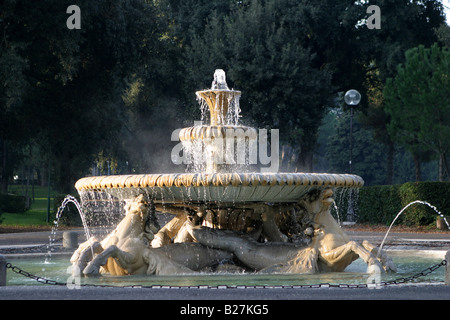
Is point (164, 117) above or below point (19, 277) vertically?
above

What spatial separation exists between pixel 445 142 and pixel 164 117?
1457 cm

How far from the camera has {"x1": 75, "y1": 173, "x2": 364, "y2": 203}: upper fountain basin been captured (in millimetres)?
9008

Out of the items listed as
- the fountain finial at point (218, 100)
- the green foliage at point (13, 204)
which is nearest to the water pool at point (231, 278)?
the fountain finial at point (218, 100)

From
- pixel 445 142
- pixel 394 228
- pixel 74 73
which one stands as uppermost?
pixel 74 73

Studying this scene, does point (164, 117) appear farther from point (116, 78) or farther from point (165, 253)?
point (165, 253)

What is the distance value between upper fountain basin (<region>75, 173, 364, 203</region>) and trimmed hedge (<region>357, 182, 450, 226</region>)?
54.4ft

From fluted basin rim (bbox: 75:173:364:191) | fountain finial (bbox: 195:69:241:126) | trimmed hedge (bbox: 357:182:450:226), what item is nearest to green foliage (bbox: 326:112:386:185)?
trimmed hedge (bbox: 357:182:450:226)

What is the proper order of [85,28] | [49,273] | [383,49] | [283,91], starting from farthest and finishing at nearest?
[383,49] < [283,91] < [85,28] < [49,273]

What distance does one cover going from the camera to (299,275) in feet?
30.3

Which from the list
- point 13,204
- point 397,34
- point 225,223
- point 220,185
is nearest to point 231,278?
point 220,185

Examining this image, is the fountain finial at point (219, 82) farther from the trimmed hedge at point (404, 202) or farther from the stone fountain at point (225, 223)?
the trimmed hedge at point (404, 202)

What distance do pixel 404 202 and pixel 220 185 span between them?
1901cm

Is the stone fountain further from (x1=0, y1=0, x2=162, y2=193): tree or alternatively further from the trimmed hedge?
the trimmed hedge

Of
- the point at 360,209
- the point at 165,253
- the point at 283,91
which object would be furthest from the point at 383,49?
the point at 165,253
